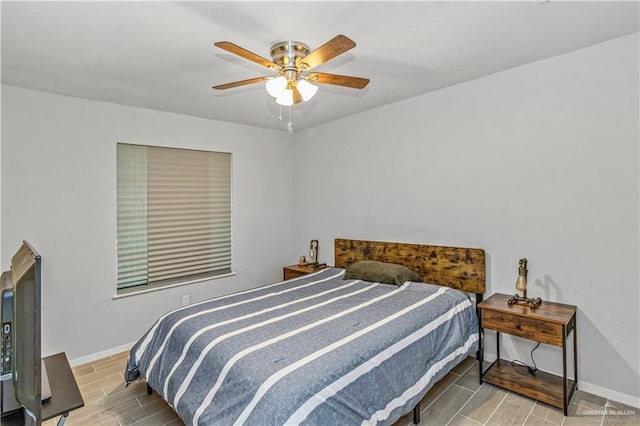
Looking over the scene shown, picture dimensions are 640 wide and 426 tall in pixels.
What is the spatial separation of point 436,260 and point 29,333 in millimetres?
3060

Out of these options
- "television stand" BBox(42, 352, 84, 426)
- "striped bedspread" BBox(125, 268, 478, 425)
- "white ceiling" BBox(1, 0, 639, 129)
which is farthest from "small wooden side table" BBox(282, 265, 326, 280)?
"television stand" BBox(42, 352, 84, 426)

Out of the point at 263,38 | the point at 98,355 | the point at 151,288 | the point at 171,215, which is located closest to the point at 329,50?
the point at 263,38

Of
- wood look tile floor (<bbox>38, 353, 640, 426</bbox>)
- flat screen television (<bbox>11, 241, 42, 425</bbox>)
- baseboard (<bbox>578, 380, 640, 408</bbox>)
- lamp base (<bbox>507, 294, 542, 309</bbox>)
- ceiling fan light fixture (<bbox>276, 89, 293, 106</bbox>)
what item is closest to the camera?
flat screen television (<bbox>11, 241, 42, 425</bbox>)

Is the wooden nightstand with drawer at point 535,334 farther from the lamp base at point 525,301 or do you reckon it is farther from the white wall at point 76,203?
the white wall at point 76,203

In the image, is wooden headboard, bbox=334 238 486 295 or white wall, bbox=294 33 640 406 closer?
white wall, bbox=294 33 640 406

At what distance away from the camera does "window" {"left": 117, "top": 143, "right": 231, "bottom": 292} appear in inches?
140

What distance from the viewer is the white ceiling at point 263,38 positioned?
1.87 meters

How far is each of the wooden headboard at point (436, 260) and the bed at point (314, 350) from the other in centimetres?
1

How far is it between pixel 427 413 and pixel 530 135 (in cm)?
227

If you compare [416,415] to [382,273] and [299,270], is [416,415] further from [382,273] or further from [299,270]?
[299,270]

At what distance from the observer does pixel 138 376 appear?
2529 millimetres

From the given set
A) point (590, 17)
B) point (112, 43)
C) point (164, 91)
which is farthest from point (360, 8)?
point (164, 91)

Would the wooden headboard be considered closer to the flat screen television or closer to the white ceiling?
the white ceiling

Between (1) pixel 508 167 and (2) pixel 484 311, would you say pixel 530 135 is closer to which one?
(1) pixel 508 167
